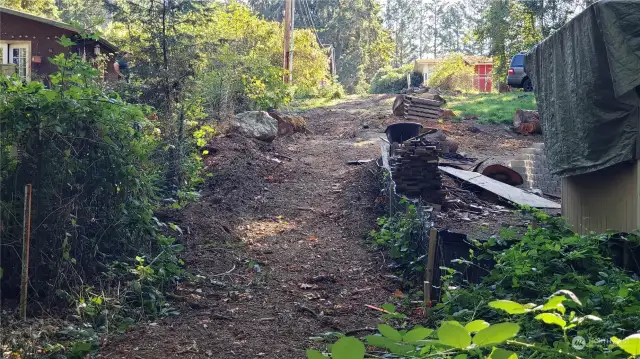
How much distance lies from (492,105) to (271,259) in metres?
19.3

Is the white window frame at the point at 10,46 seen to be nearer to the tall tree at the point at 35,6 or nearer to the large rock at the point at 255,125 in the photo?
the tall tree at the point at 35,6

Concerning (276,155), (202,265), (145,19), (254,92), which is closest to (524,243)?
(202,265)

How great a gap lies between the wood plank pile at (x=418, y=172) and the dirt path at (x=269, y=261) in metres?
0.72

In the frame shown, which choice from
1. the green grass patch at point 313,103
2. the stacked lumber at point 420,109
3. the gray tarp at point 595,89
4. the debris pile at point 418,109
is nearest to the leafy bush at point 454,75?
the green grass patch at point 313,103

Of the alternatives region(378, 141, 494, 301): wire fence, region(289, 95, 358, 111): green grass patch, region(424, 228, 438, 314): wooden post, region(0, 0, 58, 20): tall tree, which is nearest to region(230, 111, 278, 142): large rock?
region(378, 141, 494, 301): wire fence

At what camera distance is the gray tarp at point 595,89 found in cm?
683

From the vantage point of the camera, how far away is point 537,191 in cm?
1404

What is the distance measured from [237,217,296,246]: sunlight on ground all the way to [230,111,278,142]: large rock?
5.93m

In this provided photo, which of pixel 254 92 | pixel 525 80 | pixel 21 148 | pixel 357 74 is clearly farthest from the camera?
pixel 357 74

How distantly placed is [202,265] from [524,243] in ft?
11.9

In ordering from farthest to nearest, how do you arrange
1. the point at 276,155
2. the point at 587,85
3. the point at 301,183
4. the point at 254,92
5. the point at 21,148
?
the point at 254,92 < the point at 276,155 < the point at 301,183 < the point at 587,85 < the point at 21,148

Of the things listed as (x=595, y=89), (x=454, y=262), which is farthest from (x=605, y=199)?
(x=454, y=262)

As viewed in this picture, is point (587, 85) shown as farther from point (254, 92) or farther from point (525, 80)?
point (525, 80)

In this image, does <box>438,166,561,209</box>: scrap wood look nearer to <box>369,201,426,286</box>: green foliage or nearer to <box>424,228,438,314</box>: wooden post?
<box>369,201,426,286</box>: green foliage
